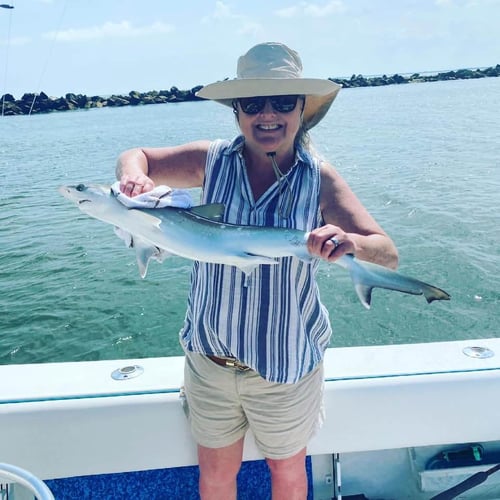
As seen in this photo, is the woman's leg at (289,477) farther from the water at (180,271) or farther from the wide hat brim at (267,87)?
the water at (180,271)

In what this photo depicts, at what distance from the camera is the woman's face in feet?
6.94

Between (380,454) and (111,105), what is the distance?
7075cm

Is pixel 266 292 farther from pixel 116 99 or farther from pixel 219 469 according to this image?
pixel 116 99

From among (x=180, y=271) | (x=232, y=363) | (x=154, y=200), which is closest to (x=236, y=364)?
(x=232, y=363)

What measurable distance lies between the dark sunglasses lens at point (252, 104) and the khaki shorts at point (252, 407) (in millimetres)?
999

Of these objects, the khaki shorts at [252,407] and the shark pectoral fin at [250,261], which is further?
the khaki shorts at [252,407]

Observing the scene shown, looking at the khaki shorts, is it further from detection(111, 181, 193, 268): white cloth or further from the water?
the water

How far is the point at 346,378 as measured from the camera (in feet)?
8.45

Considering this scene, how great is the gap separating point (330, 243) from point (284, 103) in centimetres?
60

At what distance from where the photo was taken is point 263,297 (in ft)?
6.93

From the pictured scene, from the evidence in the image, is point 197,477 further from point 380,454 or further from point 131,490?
point 380,454

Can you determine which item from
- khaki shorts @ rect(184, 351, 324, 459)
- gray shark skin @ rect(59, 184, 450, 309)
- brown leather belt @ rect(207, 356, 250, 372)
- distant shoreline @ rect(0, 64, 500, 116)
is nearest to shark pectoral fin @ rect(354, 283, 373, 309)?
gray shark skin @ rect(59, 184, 450, 309)

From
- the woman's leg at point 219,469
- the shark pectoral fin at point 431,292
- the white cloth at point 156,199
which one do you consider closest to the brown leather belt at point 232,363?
the woman's leg at point 219,469

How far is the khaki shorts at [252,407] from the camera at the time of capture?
2.16 meters
